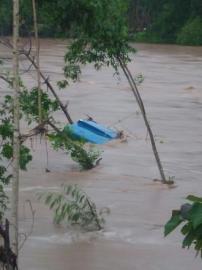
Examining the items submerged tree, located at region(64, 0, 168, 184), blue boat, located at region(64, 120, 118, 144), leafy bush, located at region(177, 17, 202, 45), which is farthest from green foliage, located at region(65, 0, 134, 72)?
leafy bush, located at region(177, 17, 202, 45)

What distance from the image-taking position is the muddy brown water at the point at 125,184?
688cm

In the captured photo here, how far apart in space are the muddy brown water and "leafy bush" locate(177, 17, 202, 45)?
25605 millimetres

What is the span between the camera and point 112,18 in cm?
816

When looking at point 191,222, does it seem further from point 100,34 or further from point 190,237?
point 100,34

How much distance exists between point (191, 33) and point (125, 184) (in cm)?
3838

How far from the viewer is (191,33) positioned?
4772 centimetres

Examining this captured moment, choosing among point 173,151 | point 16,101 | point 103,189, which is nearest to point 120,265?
point 16,101

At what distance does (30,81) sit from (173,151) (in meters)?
11.1

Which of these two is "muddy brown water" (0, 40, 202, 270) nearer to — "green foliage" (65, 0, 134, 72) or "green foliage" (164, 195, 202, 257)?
"green foliage" (65, 0, 134, 72)

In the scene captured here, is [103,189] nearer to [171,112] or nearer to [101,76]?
[171,112]

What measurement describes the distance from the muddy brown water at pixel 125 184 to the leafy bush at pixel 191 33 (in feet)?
84.0

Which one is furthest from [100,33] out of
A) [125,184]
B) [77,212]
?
[125,184]

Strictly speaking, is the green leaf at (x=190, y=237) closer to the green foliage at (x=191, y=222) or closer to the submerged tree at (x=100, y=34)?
the green foliage at (x=191, y=222)

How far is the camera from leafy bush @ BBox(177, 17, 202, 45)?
1871 inches
